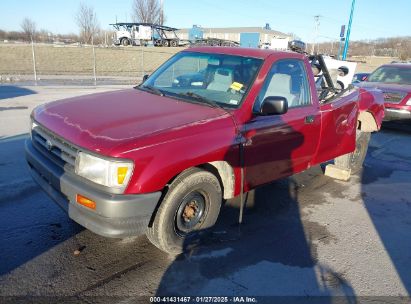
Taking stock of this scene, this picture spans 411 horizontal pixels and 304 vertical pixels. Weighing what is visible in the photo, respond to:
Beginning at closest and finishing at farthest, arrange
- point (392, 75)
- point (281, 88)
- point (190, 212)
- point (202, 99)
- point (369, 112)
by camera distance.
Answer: point (190, 212), point (202, 99), point (281, 88), point (369, 112), point (392, 75)

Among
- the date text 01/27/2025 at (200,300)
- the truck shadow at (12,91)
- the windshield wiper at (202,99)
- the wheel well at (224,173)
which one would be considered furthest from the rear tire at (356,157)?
the truck shadow at (12,91)

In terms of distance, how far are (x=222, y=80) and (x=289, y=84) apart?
846 mm

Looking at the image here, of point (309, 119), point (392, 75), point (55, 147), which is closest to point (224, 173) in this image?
point (309, 119)

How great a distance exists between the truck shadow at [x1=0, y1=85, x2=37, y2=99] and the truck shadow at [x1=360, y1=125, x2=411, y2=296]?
35.0ft

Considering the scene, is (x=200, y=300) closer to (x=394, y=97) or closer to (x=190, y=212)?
(x=190, y=212)

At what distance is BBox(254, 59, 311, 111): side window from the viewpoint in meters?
4.11

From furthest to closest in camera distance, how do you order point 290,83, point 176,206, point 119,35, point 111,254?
1. point 119,35
2. point 290,83
3. point 111,254
4. point 176,206

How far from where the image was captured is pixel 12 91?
42.8 feet

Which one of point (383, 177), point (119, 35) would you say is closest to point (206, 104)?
point (383, 177)

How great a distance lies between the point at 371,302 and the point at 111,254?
233 cm

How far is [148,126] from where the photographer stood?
3.20m

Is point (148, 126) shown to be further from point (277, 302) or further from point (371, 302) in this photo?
point (371, 302)

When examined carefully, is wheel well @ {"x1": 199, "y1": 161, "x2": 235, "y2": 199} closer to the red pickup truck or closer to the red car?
the red pickup truck

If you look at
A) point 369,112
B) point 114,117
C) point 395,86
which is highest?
point 114,117
